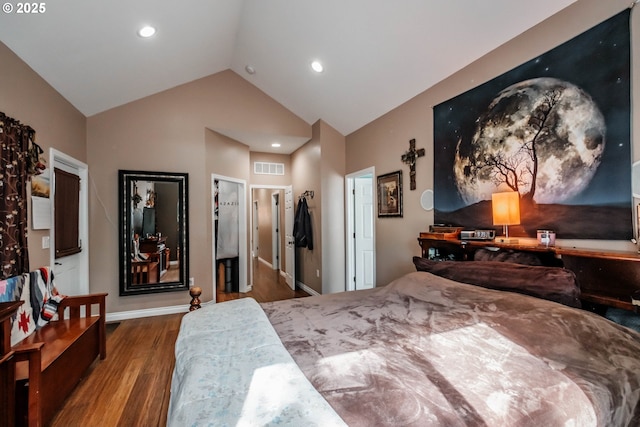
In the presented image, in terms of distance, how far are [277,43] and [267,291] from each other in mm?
3832

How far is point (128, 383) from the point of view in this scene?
2268mm

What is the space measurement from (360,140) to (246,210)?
2279mm

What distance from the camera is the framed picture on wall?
134 inches

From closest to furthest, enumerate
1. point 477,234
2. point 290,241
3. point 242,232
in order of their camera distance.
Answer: point 477,234, point 242,232, point 290,241

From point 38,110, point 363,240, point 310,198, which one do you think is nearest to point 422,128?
point 363,240

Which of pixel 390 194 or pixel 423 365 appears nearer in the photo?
pixel 423 365

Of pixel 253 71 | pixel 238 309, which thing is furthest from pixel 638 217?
pixel 253 71

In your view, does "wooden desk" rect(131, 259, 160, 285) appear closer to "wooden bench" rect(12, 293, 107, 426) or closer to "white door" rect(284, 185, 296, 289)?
"wooden bench" rect(12, 293, 107, 426)

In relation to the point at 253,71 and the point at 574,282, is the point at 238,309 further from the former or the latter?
the point at 253,71

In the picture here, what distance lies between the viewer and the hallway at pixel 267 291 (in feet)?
15.4

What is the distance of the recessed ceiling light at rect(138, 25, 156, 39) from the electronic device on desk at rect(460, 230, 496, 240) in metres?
3.36

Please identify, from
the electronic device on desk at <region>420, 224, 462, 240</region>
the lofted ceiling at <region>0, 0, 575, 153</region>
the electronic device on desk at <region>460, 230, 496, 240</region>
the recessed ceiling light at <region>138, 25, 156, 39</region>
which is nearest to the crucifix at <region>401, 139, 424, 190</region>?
the lofted ceiling at <region>0, 0, 575, 153</region>

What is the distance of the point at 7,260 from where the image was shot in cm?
201

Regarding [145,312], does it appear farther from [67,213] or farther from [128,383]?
[128,383]
